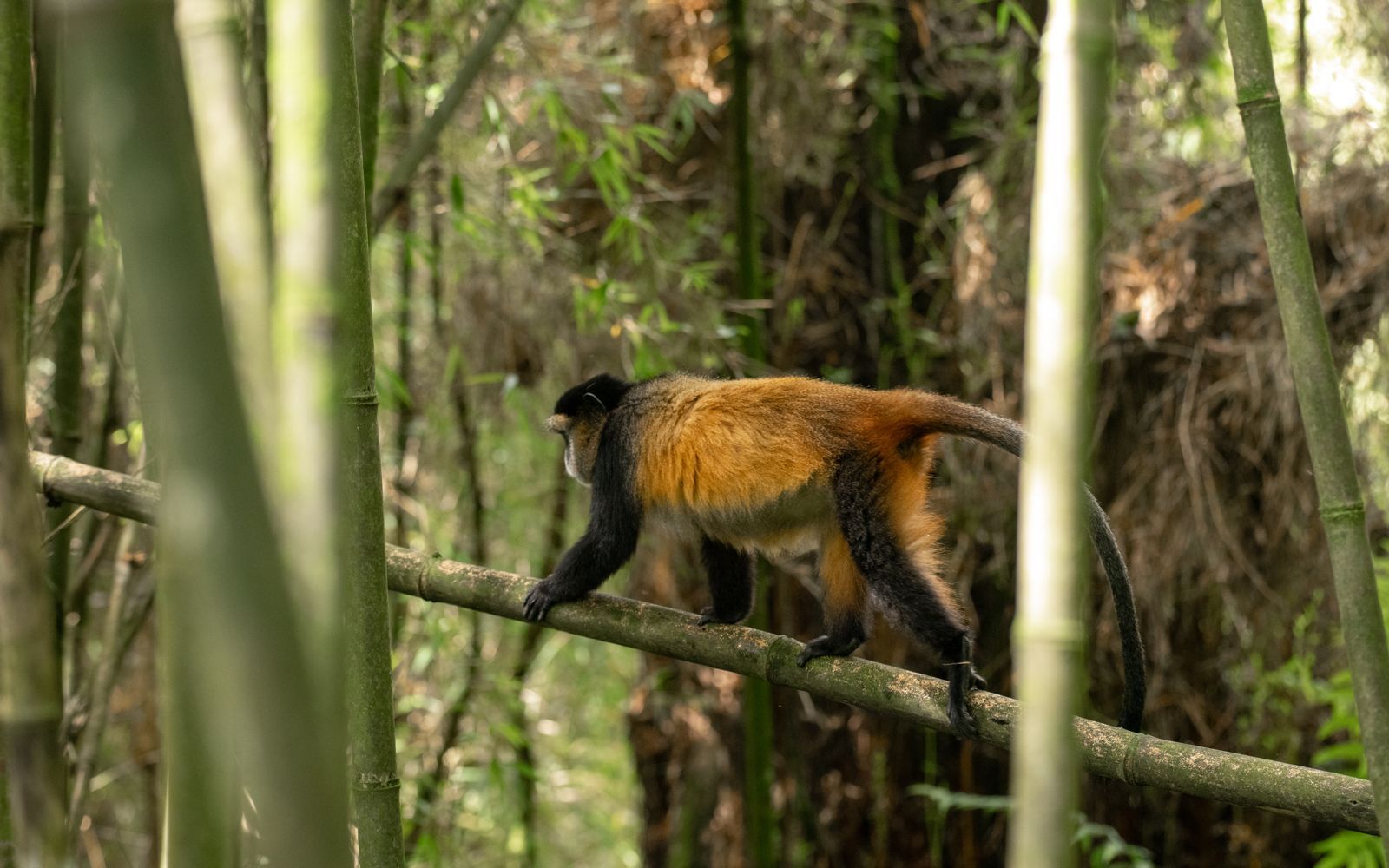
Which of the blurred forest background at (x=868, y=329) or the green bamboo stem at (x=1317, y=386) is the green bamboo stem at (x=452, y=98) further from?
the green bamboo stem at (x=1317, y=386)

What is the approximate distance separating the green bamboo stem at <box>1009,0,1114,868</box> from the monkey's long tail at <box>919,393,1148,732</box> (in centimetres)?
103

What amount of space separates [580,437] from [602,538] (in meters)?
0.72

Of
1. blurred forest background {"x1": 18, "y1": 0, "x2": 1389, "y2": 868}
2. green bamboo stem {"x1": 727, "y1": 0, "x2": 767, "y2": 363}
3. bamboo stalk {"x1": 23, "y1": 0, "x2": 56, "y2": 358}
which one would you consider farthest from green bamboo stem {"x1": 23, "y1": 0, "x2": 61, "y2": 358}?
green bamboo stem {"x1": 727, "y1": 0, "x2": 767, "y2": 363}

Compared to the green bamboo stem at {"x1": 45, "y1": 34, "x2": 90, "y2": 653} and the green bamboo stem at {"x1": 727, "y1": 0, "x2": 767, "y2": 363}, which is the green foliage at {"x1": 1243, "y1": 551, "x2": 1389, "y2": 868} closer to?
the green bamboo stem at {"x1": 727, "y1": 0, "x2": 767, "y2": 363}

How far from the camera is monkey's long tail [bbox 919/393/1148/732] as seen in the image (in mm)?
2791

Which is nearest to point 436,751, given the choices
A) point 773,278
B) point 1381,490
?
point 773,278

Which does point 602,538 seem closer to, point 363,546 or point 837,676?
point 837,676

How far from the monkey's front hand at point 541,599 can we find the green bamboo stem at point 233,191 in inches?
A: 85.3

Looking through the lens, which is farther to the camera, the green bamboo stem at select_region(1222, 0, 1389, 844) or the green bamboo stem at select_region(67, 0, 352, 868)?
the green bamboo stem at select_region(1222, 0, 1389, 844)

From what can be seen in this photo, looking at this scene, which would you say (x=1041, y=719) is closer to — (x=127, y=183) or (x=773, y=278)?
(x=127, y=183)

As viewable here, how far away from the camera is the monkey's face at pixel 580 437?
180 inches

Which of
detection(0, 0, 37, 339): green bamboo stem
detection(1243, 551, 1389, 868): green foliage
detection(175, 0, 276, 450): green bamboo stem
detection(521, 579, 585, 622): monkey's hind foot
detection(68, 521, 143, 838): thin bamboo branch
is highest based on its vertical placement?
detection(0, 0, 37, 339): green bamboo stem

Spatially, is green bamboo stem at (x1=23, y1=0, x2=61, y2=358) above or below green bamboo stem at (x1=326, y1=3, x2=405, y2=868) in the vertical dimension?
above

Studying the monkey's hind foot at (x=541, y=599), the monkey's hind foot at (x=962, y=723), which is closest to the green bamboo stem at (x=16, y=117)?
the monkey's hind foot at (x=541, y=599)
